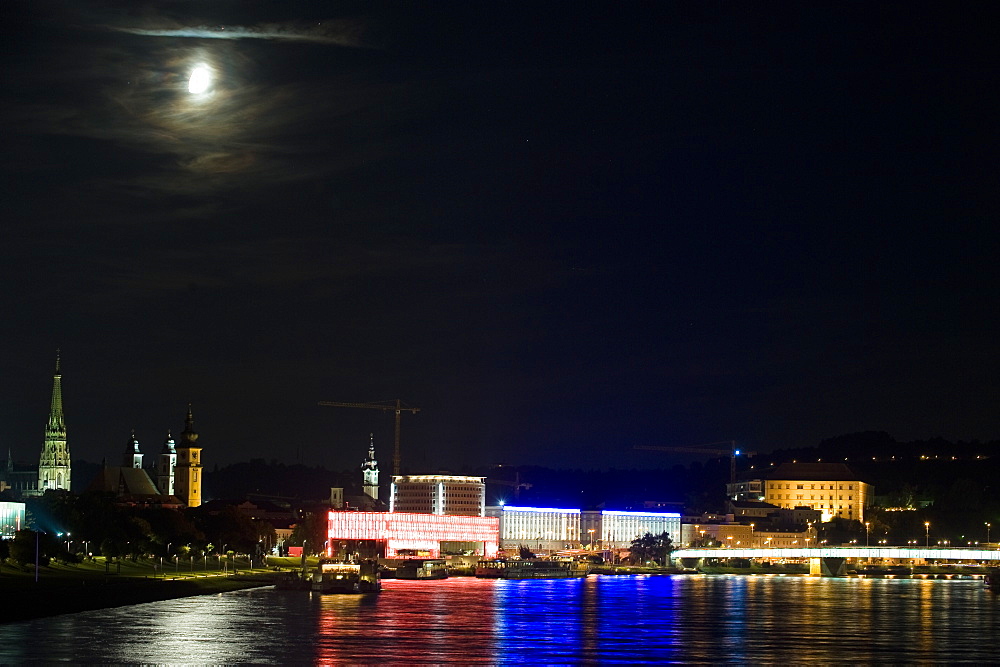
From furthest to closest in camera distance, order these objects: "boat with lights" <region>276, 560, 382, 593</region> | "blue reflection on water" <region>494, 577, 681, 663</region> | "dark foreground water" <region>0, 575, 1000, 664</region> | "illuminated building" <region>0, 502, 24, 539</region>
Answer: "illuminated building" <region>0, 502, 24, 539</region>
"boat with lights" <region>276, 560, 382, 593</region>
"blue reflection on water" <region>494, 577, 681, 663</region>
"dark foreground water" <region>0, 575, 1000, 664</region>

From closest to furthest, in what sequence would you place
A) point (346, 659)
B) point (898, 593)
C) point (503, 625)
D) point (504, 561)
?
point (346, 659), point (503, 625), point (898, 593), point (504, 561)

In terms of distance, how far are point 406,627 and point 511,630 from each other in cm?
519

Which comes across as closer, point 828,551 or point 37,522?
point 37,522

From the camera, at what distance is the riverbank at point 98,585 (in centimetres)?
8850

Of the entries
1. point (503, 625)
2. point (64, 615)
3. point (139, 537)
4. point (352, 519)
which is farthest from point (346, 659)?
point (352, 519)

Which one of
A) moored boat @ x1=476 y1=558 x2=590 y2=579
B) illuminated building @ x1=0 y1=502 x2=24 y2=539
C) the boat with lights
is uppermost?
illuminated building @ x1=0 y1=502 x2=24 y2=539

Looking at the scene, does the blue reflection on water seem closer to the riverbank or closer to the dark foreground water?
the dark foreground water

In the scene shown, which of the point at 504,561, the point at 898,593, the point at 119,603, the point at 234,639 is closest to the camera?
the point at 234,639

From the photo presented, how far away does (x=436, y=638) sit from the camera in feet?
241

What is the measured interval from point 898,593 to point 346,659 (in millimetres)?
82525

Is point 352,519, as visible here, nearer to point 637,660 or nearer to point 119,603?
point 119,603

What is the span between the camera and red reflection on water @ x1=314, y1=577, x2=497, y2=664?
6538 cm

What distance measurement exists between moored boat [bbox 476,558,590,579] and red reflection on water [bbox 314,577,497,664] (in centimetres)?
4950

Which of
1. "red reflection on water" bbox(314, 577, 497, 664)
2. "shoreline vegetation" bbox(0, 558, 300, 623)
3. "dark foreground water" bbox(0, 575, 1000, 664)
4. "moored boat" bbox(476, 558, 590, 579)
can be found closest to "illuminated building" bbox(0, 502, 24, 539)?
"shoreline vegetation" bbox(0, 558, 300, 623)
